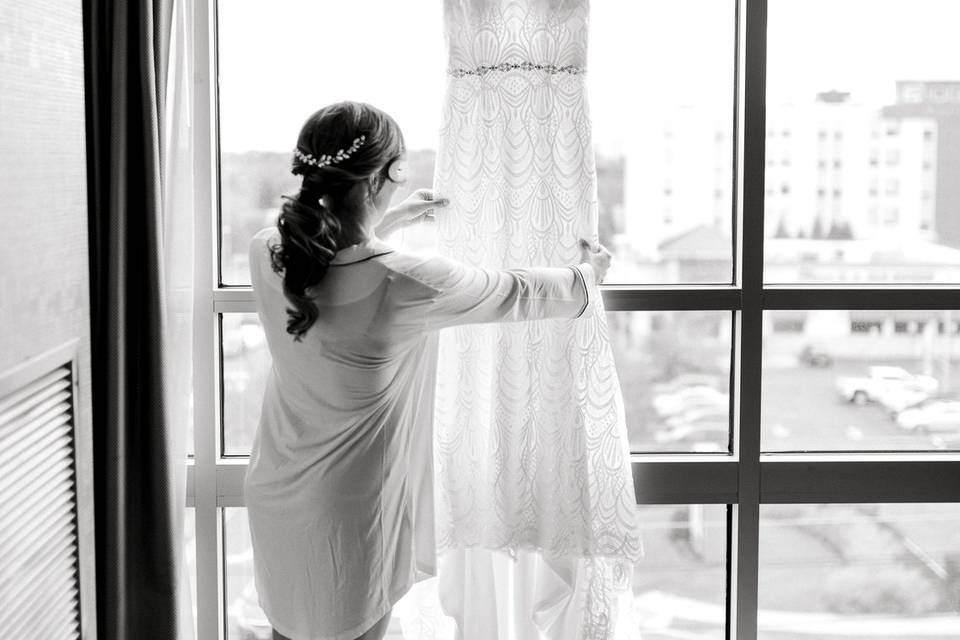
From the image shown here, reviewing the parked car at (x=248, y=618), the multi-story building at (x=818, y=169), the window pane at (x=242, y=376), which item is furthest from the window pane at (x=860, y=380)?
the parked car at (x=248, y=618)

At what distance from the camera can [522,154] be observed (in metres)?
2.07

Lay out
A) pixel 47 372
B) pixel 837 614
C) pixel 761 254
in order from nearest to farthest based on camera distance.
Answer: pixel 47 372 → pixel 761 254 → pixel 837 614

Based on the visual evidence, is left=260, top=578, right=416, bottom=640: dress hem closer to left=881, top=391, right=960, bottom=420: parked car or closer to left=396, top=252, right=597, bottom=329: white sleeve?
left=396, top=252, right=597, bottom=329: white sleeve

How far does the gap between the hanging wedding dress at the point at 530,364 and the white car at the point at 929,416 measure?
80cm

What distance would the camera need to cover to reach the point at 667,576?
96.8 inches

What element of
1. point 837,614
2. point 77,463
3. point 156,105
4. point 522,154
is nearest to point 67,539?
point 77,463

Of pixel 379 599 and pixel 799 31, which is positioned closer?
pixel 379 599

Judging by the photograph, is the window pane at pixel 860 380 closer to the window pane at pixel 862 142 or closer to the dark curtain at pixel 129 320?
the window pane at pixel 862 142

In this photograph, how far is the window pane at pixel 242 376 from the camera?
93.7 inches

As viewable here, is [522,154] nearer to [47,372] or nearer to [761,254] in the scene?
[761,254]

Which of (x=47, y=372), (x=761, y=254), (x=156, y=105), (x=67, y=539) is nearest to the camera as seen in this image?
(x=47, y=372)

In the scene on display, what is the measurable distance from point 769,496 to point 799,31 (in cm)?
109

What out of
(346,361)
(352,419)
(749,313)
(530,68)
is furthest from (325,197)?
(749,313)

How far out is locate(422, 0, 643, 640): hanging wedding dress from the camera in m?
2.04
